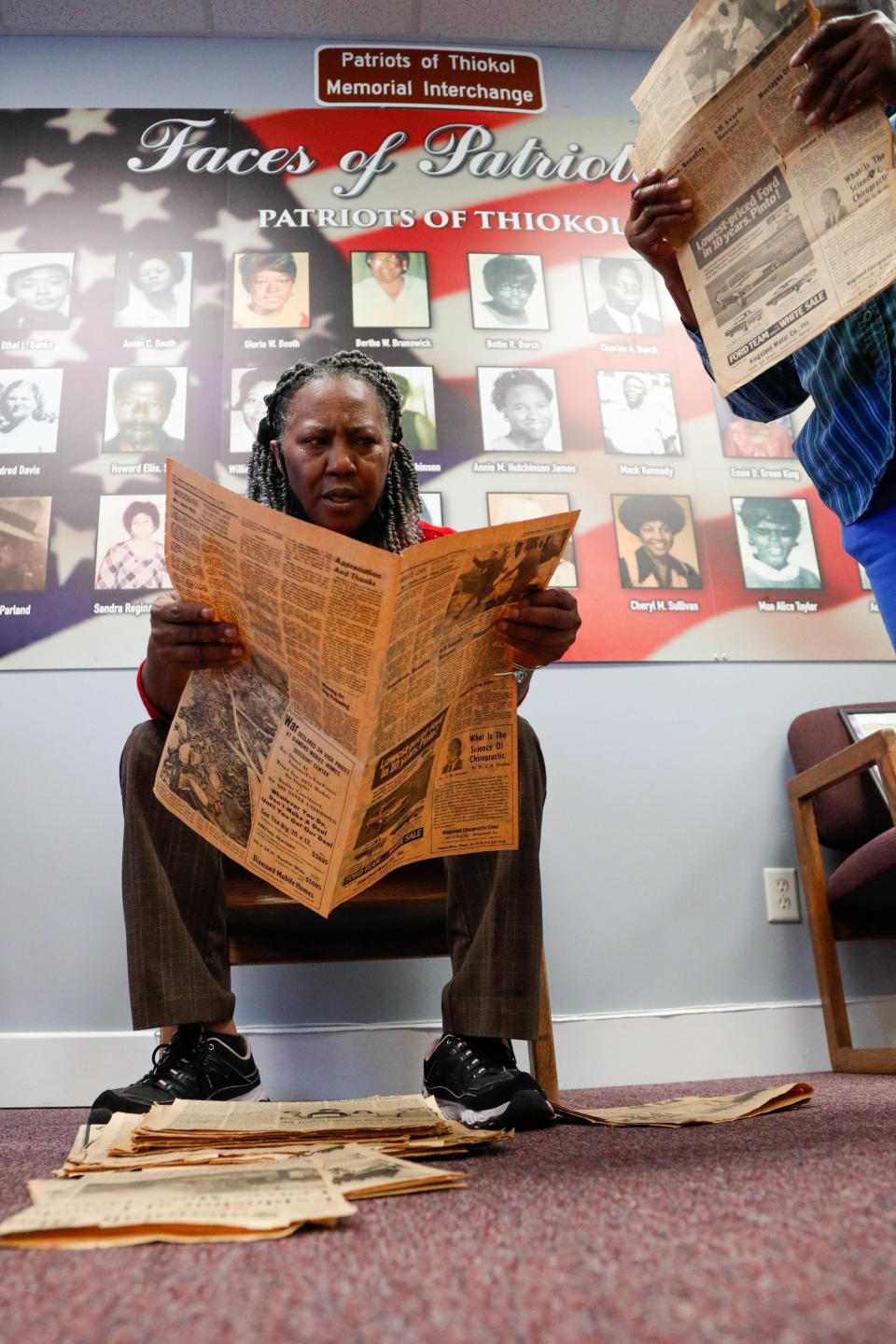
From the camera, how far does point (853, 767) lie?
1428 millimetres

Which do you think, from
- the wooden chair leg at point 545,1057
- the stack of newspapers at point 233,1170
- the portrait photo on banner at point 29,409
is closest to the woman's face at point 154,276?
the portrait photo on banner at point 29,409

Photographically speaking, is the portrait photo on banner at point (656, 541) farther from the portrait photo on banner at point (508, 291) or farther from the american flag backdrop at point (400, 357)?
the portrait photo on banner at point (508, 291)

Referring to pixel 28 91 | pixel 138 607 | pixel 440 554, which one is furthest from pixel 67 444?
pixel 440 554

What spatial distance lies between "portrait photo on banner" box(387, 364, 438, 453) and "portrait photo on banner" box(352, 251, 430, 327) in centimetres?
11

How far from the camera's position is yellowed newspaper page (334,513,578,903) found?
641mm

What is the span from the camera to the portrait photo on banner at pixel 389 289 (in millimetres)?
1822

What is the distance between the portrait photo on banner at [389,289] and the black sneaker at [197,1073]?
4.50ft

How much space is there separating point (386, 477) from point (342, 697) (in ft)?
2.16

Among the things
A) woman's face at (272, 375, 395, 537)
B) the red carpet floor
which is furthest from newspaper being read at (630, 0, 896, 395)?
the red carpet floor

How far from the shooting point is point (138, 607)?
5.41 ft

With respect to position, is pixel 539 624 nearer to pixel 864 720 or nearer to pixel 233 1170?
A: pixel 233 1170

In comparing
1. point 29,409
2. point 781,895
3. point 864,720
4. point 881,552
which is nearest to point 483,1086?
point 881,552

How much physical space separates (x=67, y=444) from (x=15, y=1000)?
3.17 feet

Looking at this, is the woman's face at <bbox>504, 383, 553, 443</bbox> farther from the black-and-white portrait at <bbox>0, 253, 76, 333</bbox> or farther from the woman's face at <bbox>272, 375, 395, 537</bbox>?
the black-and-white portrait at <bbox>0, 253, 76, 333</bbox>
